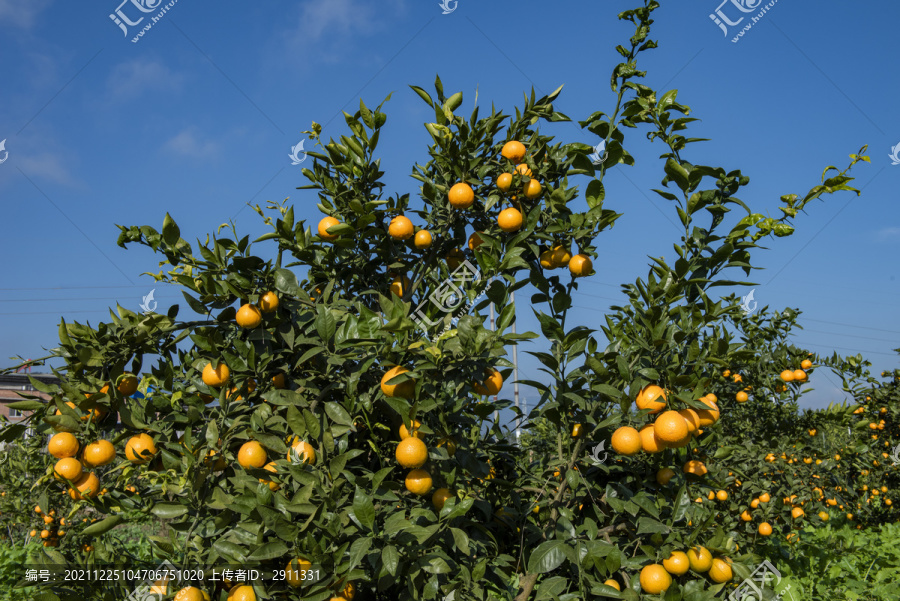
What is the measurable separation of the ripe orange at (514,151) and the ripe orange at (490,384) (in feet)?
2.43

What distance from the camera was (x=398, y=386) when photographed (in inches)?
61.6

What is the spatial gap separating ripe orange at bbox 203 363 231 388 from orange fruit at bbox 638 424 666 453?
126cm

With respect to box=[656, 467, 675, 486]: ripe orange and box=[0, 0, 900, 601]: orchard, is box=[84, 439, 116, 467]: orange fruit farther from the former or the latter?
box=[656, 467, 675, 486]: ripe orange

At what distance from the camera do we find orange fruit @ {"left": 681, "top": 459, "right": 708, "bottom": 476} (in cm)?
195

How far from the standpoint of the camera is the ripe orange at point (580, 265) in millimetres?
1851

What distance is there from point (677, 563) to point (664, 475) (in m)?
0.32

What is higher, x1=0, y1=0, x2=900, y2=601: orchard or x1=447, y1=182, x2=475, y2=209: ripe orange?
x1=447, y1=182, x2=475, y2=209: ripe orange

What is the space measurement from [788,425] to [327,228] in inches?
189

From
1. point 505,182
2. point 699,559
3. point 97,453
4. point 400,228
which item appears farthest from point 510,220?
point 97,453

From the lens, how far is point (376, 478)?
1.51m

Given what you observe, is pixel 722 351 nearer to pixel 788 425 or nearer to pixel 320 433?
pixel 320 433
